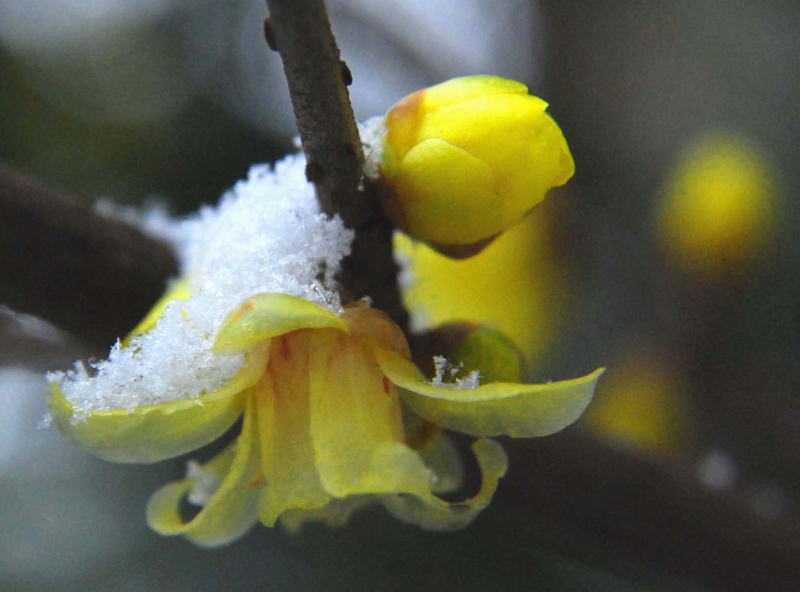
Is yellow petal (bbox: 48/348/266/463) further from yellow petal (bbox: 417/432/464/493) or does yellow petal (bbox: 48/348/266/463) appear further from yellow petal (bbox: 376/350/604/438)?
yellow petal (bbox: 417/432/464/493)

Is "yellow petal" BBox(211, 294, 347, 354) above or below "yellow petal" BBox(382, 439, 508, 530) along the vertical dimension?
above

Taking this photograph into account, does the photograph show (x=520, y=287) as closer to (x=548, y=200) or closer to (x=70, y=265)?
(x=548, y=200)

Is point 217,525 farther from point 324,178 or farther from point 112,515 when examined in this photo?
point 112,515

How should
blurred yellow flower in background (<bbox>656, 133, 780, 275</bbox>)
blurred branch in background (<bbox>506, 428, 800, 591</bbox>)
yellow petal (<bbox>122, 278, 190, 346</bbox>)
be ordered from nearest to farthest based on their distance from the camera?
yellow petal (<bbox>122, 278, 190, 346</bbox>), blurred branch in background (<bbox>506, 428, 800, 591</bbox>), blurred yellow flower in background (<bbox>656, 133, 780, 275</bbox>)

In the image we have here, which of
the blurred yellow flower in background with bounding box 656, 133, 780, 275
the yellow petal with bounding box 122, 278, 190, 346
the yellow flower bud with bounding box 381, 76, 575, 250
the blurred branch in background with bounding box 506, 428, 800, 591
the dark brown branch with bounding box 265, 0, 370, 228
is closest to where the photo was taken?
the dark brown branch with bounding box 265, 0, 370, 228

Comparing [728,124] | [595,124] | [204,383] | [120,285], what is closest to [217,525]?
[204,383]

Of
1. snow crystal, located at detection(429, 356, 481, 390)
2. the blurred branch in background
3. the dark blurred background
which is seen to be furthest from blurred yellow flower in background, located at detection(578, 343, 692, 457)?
snow crystal, located at detection(429, 356, 481, 390)

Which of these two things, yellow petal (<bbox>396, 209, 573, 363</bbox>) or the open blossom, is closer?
the open blossom

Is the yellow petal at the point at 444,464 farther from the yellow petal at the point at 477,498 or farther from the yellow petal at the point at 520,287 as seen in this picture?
the yellow petal at the point at 520,287
